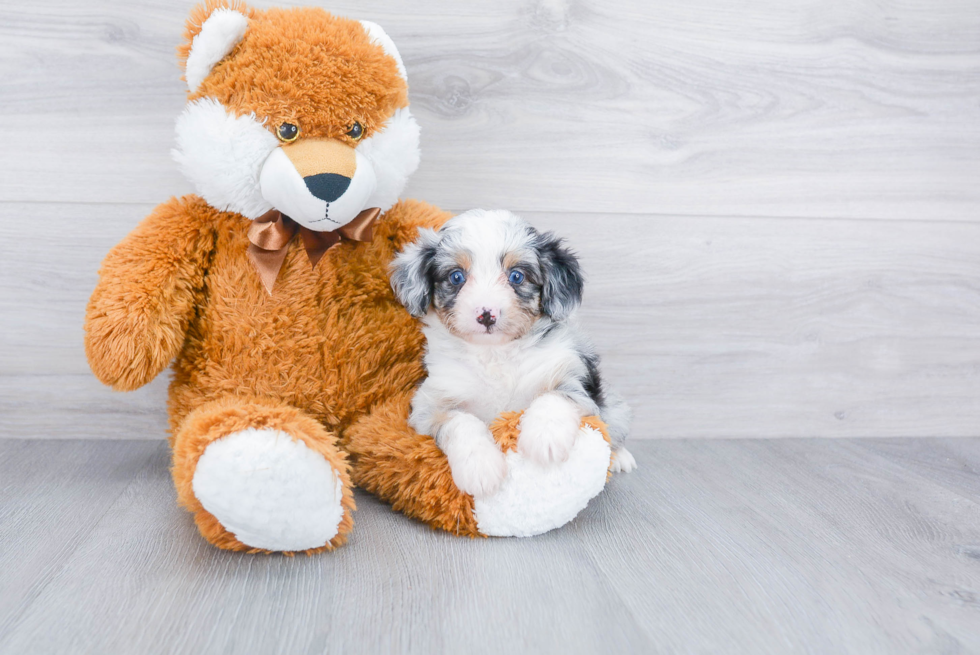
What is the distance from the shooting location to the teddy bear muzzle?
1239 mm

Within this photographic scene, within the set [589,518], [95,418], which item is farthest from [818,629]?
[95,418]

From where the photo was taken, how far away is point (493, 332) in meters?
1.26

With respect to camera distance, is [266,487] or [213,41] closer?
[266,487]

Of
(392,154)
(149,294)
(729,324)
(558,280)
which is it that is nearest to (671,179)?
(729,324)

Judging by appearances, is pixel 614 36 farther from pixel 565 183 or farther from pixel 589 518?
pixel 589 518

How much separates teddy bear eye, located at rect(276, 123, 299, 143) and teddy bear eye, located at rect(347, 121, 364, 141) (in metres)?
0.09

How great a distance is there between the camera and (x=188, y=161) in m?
1.30

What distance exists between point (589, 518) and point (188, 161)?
3.23 ft

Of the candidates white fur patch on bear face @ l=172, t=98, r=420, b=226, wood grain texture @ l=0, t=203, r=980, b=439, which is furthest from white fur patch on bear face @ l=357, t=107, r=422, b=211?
wood grain texture @ l=0, t=203, r=980, b=439

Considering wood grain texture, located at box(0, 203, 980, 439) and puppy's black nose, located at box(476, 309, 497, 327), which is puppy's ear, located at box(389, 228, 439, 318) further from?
wood grain texture, located at box(0, 203, 980, 439)

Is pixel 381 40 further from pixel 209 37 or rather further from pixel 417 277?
pixel 417 277

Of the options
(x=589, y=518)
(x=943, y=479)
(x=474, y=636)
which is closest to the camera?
(x=474, y=636)

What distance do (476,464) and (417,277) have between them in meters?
0.36

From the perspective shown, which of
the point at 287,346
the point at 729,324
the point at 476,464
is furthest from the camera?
the point at 729,324
